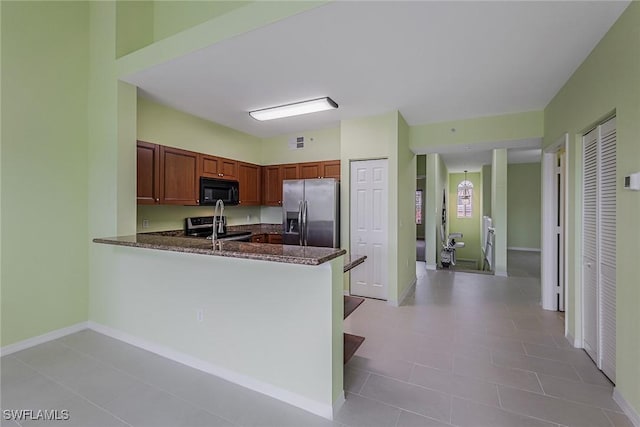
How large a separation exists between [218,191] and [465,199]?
10.2 m

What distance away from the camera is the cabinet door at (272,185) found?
528 centimetres

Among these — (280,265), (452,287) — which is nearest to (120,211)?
(280,265)

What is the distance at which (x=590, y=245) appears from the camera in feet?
8.55

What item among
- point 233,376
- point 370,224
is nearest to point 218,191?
point 370,224

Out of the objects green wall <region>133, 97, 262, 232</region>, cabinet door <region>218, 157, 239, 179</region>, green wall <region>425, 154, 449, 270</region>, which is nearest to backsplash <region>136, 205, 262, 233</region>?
green wall <region>133, 97, 262, 232</region>

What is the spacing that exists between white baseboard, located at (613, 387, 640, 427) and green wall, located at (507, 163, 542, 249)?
866 centimetres

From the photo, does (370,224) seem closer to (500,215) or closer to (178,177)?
(178,177)

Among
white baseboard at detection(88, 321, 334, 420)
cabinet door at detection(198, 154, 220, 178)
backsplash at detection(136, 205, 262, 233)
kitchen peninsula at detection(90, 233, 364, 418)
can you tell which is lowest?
white baseboard at detection(88, 321, 334, 420)

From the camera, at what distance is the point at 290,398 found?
202 centimetres

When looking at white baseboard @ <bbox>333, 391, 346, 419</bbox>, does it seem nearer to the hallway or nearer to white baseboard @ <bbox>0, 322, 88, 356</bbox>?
the hallway

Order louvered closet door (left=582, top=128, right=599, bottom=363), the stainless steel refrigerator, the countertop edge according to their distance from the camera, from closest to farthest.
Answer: the countertop edge < louvered closet door (left=582, top=128, right=599, bottom=363) < the stainless steel refrigerator

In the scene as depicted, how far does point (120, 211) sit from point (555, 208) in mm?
5303

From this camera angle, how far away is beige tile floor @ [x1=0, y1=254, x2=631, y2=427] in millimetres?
1882

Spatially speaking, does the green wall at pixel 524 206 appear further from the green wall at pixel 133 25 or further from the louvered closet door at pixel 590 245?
the green wall at pixel 133 25
